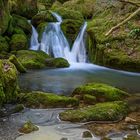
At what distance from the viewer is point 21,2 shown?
76.2 ft

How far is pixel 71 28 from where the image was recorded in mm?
21328

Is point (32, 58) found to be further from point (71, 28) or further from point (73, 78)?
point (71, 28)

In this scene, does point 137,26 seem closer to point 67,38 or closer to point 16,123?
point 67,38

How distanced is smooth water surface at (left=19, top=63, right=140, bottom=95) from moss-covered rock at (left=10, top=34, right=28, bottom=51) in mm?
3461

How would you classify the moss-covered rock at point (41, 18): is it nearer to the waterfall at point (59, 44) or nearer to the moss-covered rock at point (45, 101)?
the waterfall at point (59, 44)

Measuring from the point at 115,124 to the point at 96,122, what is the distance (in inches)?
17.5

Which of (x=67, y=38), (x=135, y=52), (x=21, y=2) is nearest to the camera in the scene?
(x=135, y=52)

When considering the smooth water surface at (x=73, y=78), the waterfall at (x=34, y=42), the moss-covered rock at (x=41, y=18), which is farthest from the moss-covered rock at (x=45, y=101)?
the moss-covered rock at (x=41, y=18)

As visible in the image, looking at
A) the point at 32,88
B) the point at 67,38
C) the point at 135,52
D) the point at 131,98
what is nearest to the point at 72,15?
the point at 67,38

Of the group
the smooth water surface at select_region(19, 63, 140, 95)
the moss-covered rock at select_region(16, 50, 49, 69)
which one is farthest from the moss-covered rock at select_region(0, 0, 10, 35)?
the smooth water surface at select_region(19, 63, 140, 95)

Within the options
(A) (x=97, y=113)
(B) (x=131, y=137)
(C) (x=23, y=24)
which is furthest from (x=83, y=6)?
(B) (x=131, y=137)

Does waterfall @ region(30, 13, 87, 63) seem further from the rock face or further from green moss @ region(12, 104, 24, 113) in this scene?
green moss @ region(12, 104, 24, 113)

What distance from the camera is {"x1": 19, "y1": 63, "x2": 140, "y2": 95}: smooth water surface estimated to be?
42.0ft

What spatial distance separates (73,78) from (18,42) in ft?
19.3
